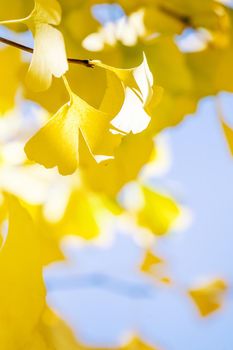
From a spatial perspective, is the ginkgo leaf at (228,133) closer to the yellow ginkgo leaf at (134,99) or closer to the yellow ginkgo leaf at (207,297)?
the yellow ginkgo leaf at (134,99)

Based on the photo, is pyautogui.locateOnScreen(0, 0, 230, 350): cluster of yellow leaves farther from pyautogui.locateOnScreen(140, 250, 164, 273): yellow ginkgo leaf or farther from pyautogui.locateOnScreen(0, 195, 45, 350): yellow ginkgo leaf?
pyautogui.locateOnScreen(140, 250, 164, 273): yellow ginkgo leaf

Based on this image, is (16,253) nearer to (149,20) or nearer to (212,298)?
(149,20)

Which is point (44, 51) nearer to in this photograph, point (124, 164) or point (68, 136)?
point (68, 136)

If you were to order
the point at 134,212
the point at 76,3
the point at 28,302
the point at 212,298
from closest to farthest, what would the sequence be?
1. the point at 28,302
2. the point at 76,3
3. the point at 134,212
4. the point at 212,298

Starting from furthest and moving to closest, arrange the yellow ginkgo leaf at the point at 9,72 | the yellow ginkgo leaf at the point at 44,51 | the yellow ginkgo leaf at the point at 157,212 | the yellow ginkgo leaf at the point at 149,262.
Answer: the yellow ginkgo leaf at the point at 149,262 < the yellow ginkgo leaf at the point at 157,212 < the yellow ginkgo leaf at the point at 9,72 < the yellow ginkgo leaf at the point at 44,51

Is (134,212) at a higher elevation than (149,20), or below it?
below

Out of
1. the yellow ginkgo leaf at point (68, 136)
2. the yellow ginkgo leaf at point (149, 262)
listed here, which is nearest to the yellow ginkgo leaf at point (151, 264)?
the yellow ginkgo leaf at point (149, 262)

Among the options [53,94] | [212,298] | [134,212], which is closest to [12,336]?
[53,94]
